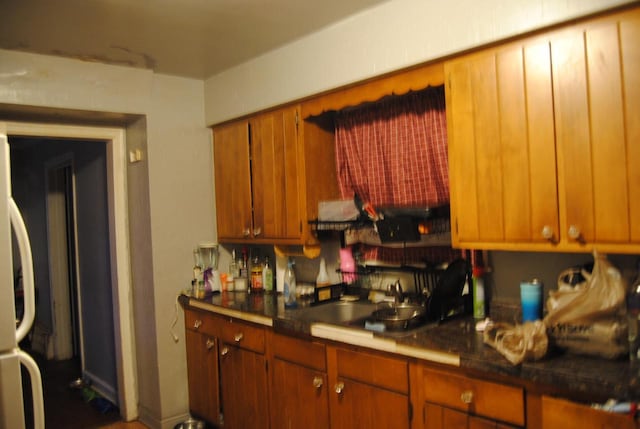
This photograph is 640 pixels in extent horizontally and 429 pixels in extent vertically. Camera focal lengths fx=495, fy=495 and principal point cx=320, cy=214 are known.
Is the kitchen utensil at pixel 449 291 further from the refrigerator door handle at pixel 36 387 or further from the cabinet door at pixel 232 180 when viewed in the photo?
the refrigerator door handle at pixel 36 387

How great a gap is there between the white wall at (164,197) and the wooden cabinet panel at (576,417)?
243 centimetres

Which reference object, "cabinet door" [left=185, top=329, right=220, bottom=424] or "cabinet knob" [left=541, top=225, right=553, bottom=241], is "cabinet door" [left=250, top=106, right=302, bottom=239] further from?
"cabinet knob" [left=541, top=225, right=553, bottom=241]

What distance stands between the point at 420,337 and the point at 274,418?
3.44 ft

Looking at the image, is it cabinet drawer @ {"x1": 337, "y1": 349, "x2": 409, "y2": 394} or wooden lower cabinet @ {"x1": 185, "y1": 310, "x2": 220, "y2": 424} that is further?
wooden lower cabinet @ {"x1": 185, "y1": 310, "x2": 220, "y2": 424}

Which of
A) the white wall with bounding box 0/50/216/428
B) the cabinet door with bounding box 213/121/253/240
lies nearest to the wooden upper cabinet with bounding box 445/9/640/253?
the cabinet door with bounding box 213/121/253/240

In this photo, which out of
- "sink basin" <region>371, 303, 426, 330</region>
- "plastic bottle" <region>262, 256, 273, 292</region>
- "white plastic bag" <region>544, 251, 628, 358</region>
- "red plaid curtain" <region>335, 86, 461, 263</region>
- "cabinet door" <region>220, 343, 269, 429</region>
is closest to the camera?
"white plastic bag" <region>544, 251, 628, 358</region>

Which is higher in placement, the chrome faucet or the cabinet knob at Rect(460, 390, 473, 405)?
the chrome faucet

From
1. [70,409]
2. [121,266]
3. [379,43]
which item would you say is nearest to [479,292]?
[379,43]

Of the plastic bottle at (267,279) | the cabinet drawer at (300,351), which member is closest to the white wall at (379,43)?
the plastic bottle at (267,279)

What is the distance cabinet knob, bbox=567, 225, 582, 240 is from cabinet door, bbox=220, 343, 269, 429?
5.35 feet

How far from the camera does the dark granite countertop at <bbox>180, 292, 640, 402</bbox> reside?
1415mm

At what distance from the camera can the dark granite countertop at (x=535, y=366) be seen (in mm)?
1415

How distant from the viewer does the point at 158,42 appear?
271 cm

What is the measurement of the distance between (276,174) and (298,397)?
126 cm
